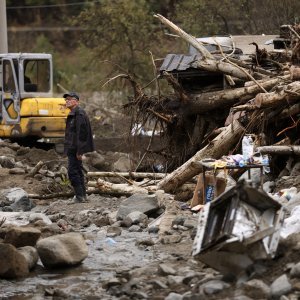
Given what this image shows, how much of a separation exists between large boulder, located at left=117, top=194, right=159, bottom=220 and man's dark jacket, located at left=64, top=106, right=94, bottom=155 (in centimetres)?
143

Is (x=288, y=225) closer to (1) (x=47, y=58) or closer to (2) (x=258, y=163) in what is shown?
(2) (x=258, y=163)

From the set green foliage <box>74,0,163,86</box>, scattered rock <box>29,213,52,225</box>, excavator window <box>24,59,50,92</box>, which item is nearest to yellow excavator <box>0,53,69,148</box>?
excavator window <box>24,59,50,92</box>

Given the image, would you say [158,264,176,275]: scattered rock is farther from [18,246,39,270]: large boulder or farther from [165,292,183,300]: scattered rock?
[18,246,39,270]: large boulder

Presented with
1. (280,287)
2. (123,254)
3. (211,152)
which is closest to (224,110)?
(211,152)

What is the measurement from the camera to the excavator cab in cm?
2331

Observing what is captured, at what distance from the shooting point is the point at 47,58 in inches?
959

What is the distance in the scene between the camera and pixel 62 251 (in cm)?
1028

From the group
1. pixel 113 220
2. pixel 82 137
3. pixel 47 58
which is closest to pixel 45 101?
pixel 47 58

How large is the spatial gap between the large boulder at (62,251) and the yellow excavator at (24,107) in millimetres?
12976

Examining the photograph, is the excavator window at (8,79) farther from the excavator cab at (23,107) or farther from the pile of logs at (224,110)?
the pile of logs at (224,110)

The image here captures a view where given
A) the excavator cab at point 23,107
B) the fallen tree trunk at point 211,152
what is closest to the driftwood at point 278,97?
the fallen tree trunk at point 211,152

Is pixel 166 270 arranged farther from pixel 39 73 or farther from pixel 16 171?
pixel 39 73

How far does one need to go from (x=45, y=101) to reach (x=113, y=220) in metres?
10.6

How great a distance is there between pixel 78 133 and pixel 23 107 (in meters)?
9.16
